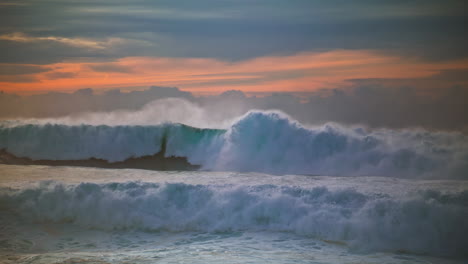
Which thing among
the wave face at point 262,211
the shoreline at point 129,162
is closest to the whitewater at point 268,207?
the wave face at point 262,211

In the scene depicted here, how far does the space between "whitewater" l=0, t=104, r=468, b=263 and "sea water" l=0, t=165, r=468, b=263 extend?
2 cm

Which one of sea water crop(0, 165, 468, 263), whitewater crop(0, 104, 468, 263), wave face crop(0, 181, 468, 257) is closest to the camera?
sea water crop(0, 165, 468, 263)

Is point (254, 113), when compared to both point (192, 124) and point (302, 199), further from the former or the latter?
point (302, 199)

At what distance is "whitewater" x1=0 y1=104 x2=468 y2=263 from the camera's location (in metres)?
5.28

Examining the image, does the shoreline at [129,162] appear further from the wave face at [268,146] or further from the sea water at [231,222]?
the sea water at [231,222]

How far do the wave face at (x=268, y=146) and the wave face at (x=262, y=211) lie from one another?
11.5ft

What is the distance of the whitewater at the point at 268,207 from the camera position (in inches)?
208

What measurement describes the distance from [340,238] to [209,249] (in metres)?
1.81

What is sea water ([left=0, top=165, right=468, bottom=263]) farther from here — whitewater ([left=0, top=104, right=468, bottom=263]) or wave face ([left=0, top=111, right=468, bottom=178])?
wave face ([left=0, top=111, right=468, bottom=178])

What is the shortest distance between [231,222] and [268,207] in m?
0.63

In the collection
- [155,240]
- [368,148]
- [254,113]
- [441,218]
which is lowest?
[155,240]

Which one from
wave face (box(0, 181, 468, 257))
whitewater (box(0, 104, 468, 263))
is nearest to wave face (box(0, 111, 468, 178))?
whitewater (box(0, 104, 468, 263))

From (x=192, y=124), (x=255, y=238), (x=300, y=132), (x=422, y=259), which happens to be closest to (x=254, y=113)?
(x=300, y=132)

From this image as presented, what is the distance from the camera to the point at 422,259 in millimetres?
5004
